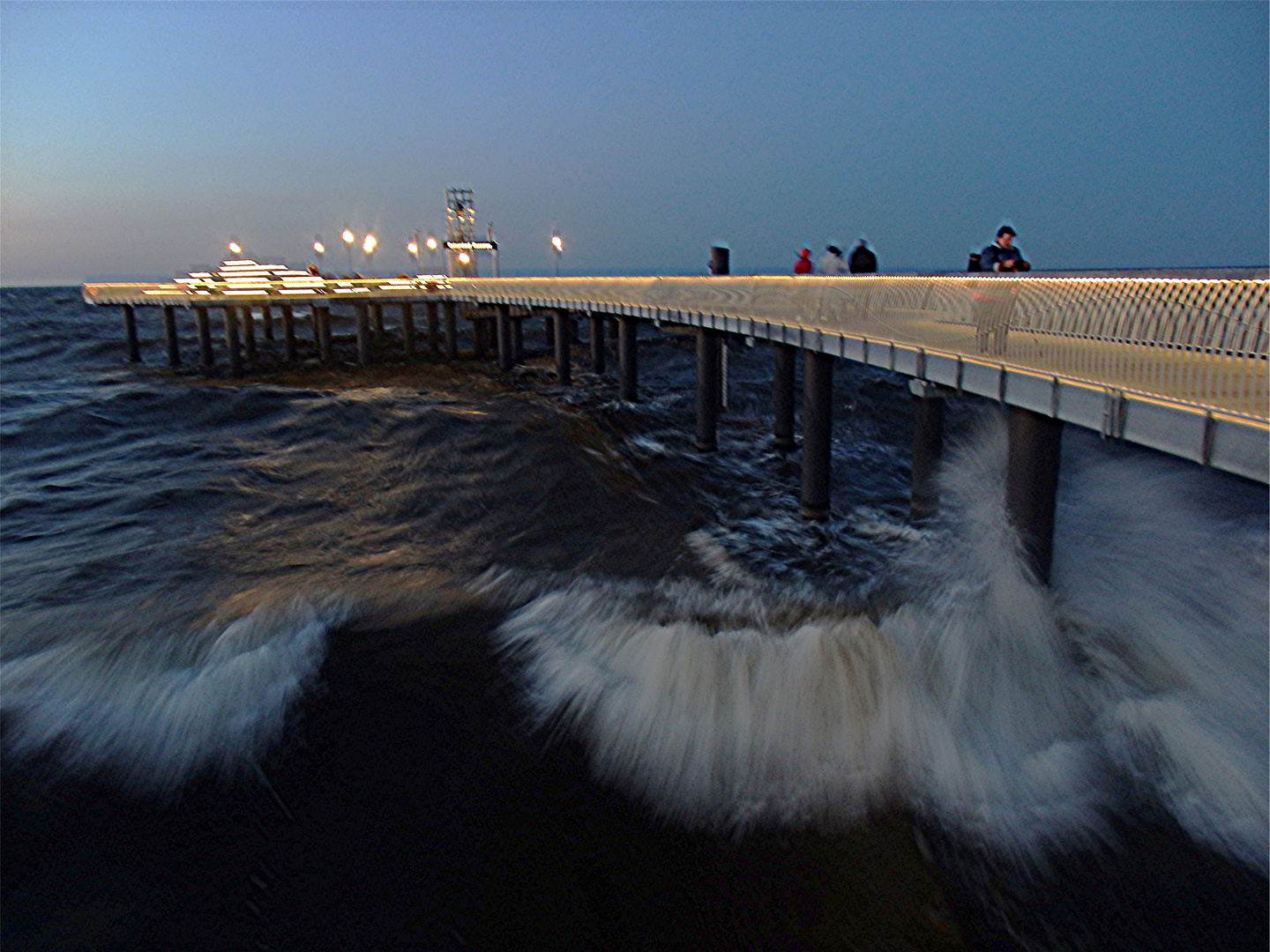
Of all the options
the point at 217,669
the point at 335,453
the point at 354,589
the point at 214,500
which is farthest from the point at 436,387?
the point at 217,669

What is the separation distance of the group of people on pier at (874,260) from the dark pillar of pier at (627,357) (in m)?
6.66

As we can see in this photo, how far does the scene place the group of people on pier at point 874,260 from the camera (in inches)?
577

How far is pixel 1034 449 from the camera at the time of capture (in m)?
10.5

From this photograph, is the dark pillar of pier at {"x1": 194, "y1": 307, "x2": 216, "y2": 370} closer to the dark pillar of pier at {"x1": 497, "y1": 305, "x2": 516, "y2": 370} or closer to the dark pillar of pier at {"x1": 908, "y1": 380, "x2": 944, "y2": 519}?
the dark pillar of pier at {"x1": 497, "y1": 305, "x2": 516, "y2": 370}

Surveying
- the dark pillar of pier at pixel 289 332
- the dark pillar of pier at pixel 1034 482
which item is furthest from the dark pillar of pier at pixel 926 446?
the dark pillar of pier at pixel 289 332

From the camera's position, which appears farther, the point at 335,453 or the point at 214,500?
the point at 335,453

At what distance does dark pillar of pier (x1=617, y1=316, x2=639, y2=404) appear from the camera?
27453 millimetres

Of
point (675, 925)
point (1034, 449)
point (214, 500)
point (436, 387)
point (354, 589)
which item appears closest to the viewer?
point (675, 925)

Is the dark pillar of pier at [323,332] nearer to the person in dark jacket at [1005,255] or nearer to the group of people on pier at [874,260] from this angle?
the group of people on pier at [874,260]

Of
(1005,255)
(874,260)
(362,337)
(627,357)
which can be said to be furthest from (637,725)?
(362,337)

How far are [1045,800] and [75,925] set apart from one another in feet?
27.5

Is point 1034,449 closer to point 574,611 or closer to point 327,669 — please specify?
point 574,611

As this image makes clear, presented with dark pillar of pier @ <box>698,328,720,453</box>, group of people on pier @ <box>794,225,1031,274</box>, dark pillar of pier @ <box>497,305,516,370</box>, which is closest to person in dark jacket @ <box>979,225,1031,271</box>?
group of people on pier @ <box>794,225,1031,274</box>

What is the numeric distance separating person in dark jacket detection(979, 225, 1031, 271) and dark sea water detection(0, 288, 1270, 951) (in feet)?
13.7
